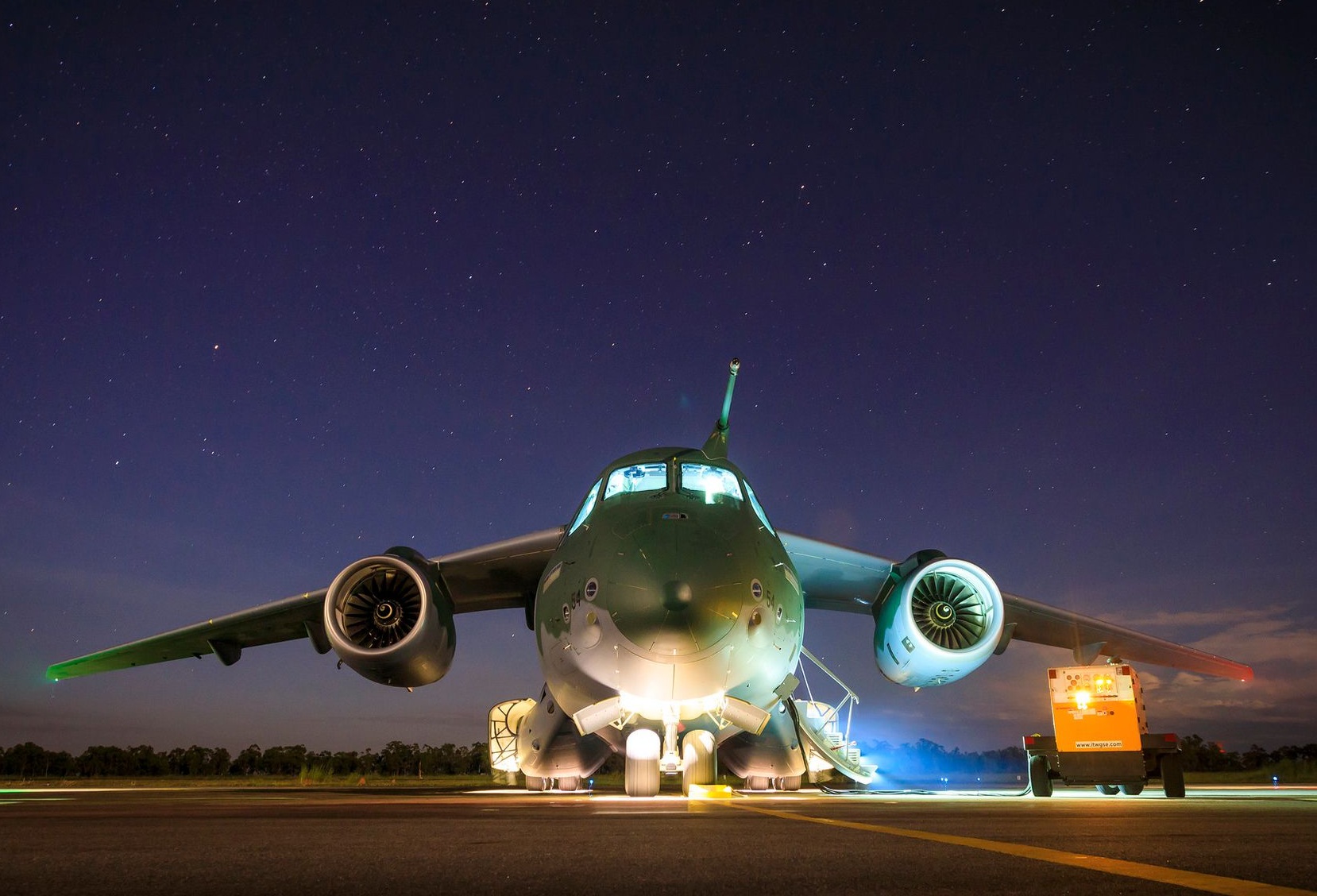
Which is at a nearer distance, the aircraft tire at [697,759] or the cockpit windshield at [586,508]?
the aircraft tire at [697,759]

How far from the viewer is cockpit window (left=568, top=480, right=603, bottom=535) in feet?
32.3

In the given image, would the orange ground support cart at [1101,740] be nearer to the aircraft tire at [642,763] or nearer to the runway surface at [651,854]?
the aircraft tire at [642,763]

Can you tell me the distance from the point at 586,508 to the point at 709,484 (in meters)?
1.44

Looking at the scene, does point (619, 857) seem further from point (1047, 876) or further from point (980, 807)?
point (980, 807)

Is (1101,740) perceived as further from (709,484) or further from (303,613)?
(303,613)

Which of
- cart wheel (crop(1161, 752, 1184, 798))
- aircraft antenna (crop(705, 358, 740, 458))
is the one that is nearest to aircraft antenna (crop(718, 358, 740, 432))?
aircraft antenna (crop(705, 358, 740, 458))

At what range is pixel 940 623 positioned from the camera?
1162cm

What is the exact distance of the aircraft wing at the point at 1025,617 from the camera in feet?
44.2

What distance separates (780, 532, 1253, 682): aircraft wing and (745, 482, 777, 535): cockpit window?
2.87 metres

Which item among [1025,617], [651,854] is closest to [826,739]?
[1025,617]

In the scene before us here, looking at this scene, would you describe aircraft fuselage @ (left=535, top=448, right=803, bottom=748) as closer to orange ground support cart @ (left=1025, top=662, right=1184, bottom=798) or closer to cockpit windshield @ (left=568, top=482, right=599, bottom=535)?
cockpit windshield @ (left=568, top=482, right=599, bottom=535)

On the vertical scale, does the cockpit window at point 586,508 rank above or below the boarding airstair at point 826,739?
above

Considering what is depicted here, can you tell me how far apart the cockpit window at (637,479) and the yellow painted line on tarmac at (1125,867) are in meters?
5.84

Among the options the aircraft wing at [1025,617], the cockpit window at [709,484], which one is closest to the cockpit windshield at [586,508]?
the cockpit window at [709,484]
